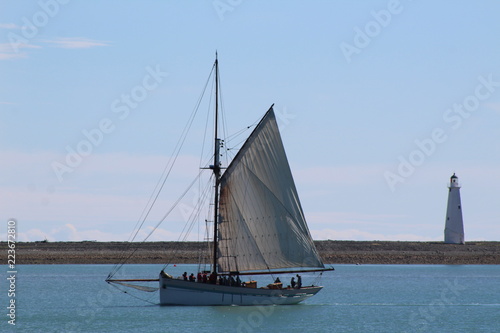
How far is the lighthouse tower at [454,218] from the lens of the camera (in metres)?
131

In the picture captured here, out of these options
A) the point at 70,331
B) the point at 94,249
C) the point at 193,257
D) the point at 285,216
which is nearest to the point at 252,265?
the point at 285,216

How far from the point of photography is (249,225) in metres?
58.9

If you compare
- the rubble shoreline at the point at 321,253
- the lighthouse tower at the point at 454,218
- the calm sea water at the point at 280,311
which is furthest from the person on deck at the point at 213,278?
the lighthouse tower at the point at 454,218

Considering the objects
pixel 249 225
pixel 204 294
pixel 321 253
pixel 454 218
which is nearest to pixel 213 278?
pixel 204 294

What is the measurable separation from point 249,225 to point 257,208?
3.71ft

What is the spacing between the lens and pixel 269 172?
58906mm

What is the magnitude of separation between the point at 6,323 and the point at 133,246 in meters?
89.8

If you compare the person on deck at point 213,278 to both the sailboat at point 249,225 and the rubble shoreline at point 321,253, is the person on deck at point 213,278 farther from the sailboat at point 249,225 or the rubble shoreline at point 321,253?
the rubble shoreline at point 321,253

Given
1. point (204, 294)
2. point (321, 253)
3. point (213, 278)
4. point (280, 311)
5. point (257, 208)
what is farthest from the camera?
point (321, 253)

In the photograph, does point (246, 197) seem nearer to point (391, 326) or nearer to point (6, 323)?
point (391, 326)

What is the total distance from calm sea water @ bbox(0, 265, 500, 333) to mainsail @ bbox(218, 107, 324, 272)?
3.26m

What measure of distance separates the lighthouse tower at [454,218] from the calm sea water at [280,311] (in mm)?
40823

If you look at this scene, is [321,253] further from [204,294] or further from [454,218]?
[204,294]

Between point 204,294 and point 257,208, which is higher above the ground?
point 257,208
